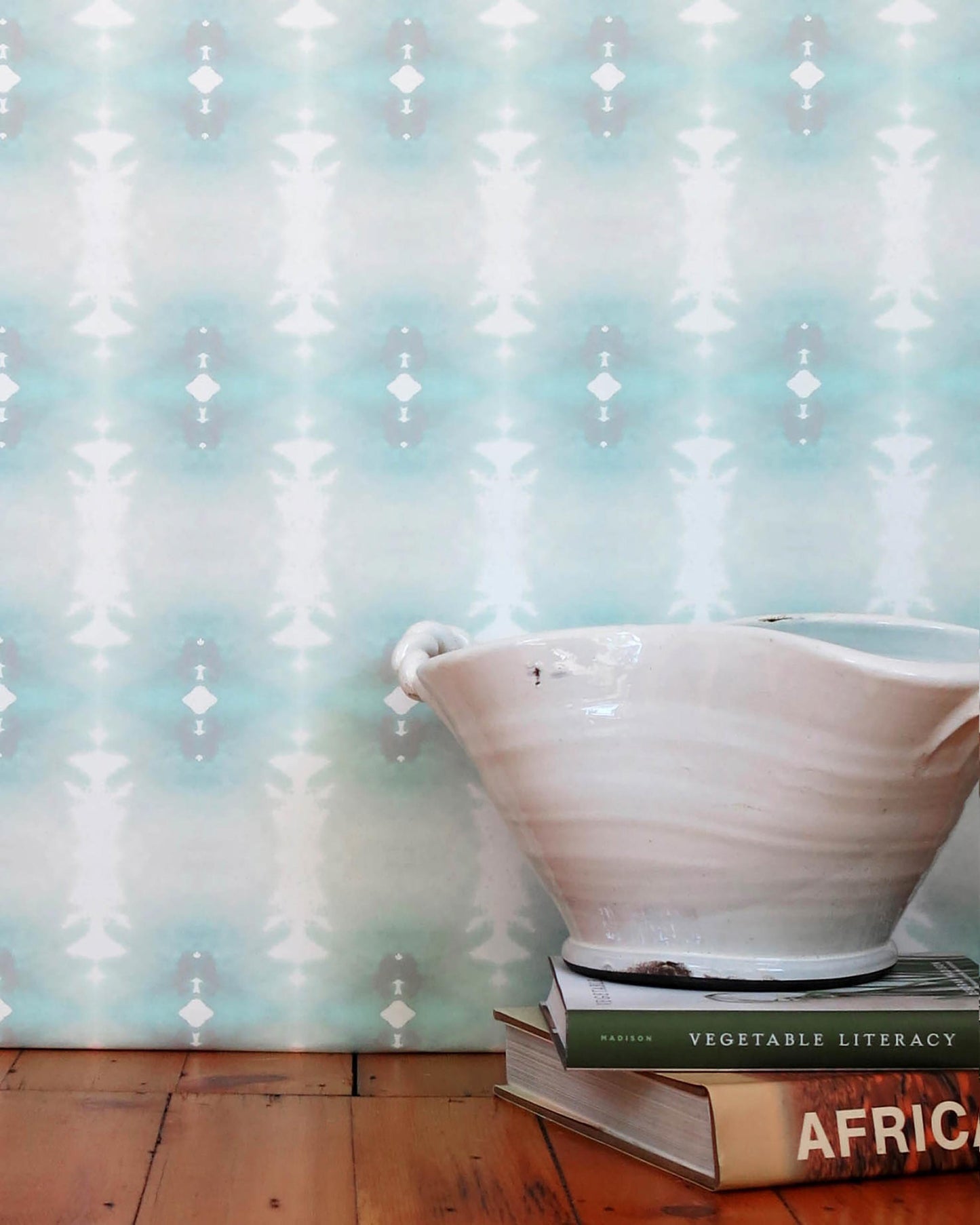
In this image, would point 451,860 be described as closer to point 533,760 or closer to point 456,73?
point 533,760

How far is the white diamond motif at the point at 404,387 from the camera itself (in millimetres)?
1137

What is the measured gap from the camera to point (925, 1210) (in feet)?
2.34

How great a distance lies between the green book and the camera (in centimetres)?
77

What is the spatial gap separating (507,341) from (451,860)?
1.72ft

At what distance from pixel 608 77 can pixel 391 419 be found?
42 cm

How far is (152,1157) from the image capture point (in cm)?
81

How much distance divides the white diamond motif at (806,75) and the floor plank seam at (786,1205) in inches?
40.5

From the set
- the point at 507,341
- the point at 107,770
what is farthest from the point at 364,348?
the point at 107,770

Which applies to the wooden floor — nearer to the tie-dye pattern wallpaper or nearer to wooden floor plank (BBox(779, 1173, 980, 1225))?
wooden floor plank (BBox(779, 1173, 980, 1225))

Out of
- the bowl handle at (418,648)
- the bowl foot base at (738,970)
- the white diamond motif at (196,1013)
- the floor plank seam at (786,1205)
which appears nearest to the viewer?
the floor plank seam at (786,1205)

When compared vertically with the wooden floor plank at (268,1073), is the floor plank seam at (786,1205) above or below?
below

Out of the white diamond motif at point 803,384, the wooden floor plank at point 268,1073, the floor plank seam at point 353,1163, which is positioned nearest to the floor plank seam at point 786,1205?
the floor plank seam at point 353,1163

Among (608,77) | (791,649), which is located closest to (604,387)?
(608,77)

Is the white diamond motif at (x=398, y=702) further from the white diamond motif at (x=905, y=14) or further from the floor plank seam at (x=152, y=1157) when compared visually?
the white diamond motif at (x=905, y=14)
